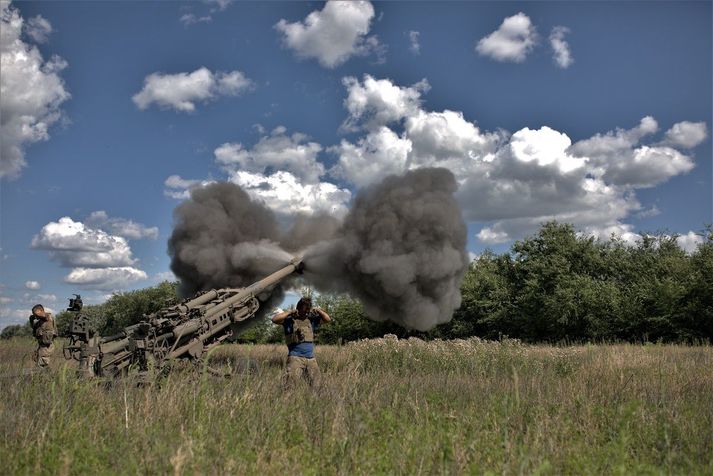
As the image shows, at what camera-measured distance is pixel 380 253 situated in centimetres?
1309

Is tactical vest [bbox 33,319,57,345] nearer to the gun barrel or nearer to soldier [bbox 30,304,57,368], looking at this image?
soldier [bbox 30,304,57,368]

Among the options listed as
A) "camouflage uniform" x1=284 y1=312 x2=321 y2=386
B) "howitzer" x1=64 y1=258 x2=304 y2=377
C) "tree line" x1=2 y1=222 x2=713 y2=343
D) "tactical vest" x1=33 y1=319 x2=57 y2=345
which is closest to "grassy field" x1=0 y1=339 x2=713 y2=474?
"camouflage uniform" x1=284 y1=312 x2=321 y2=386

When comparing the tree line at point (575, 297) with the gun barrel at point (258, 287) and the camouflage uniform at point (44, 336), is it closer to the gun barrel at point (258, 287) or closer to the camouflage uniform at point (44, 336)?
the camouflage uniform at point (44, 336)

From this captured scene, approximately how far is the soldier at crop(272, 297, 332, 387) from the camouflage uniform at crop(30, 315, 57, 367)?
263 inches

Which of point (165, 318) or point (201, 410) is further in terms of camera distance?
point (165, 318)

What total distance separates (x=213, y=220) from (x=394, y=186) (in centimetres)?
532

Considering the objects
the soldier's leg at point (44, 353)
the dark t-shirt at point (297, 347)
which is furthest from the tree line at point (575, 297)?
the dark t-shirt at point (297, 347)

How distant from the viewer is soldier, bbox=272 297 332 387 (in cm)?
984

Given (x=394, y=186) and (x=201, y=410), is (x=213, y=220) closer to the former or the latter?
(x=394, y=186)

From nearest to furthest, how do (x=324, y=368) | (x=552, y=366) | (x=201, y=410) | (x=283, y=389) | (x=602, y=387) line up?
(x=201, y=410) < (x=283, y=389) < (x=602, y=387) < (x=552, y=366) < (x=324, y=368)

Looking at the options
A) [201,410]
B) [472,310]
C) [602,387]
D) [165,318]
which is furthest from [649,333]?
[201,410]

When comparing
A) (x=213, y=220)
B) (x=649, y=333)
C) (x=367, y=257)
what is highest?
(x=213, y=220)

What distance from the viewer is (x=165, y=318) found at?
35.5ft

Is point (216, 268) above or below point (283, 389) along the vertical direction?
above
